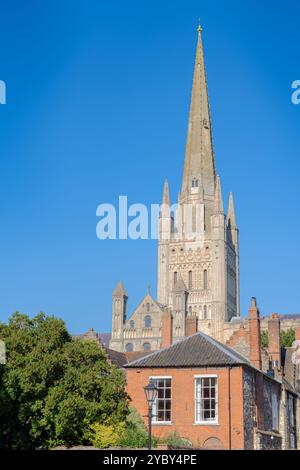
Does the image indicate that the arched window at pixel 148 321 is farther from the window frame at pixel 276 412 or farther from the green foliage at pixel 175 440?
the green foliage at pixel 175 440

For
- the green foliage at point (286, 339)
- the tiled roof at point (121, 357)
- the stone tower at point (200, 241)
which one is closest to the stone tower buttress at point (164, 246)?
the stone tower at point (200, 241)

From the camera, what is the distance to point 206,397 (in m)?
34.5

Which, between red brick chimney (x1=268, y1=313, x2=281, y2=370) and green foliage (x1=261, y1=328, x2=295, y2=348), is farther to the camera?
green foliage (x1=261, y1=328, x2=295, y2=348)

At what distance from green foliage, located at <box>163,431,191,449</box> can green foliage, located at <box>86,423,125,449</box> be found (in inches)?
88.2

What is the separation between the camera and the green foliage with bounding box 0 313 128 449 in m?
29.5

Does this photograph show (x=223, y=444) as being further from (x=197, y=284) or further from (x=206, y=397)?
(x=197, y=284)

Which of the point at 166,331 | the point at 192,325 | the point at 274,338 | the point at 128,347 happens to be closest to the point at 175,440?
the point at 166,331

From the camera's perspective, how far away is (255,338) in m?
38.8

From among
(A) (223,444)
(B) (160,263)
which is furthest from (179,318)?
(A) (223,444)

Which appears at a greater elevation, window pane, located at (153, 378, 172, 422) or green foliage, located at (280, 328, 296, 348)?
green foliage, located at (280, 328, 296, 348)

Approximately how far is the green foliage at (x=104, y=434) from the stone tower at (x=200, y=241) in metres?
72.8

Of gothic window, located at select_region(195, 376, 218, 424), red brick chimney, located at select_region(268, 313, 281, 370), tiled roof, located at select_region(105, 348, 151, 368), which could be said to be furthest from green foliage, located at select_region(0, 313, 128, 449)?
tiled roof, located at select_region(105, 348, 151, 368)

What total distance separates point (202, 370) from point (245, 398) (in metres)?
2.41

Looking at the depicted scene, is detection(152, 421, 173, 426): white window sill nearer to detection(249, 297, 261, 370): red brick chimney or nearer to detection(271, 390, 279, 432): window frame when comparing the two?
detection(249, 297, 261, 370): red brick chimney
